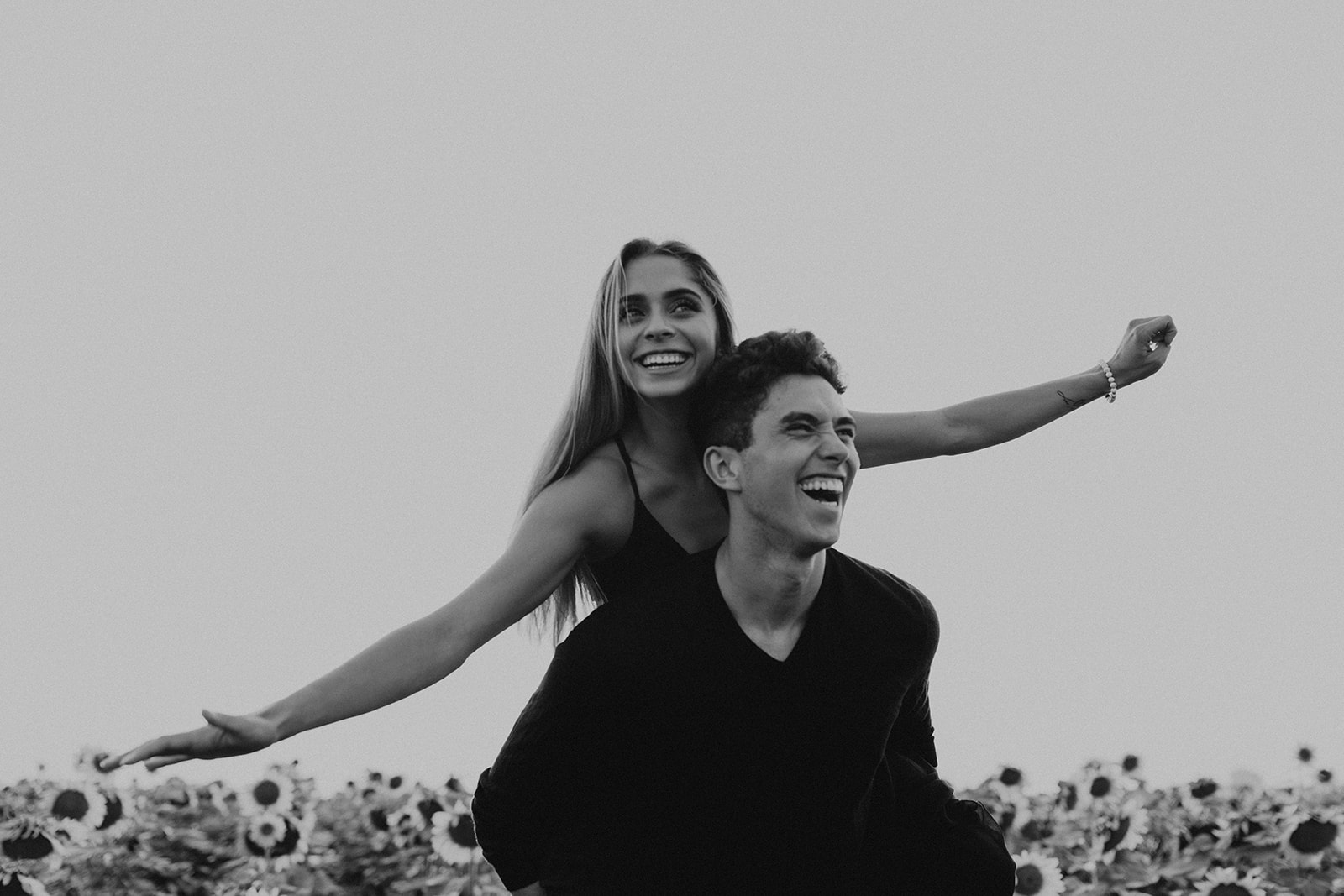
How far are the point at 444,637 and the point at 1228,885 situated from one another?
3.58 meters

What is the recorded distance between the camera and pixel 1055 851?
702 centimetres

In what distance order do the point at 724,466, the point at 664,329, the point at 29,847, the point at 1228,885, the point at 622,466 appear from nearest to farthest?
the point at 724,466 < the point at 664,329 < the point at 622,466 < the point at 29,847 < the point at 1228,885

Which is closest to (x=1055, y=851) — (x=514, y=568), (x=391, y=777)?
(x=391, y=777)

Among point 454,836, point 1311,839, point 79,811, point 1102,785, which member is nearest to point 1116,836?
point 1102,785

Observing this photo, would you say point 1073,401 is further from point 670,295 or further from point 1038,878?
point 1038,878

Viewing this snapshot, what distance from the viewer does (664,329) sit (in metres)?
4.69

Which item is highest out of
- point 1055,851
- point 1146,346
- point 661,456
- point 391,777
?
point 1146,346

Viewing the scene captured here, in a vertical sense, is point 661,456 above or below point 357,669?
above

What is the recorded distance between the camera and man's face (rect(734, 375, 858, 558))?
Result: 4199 mm

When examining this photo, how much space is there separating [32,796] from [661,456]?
13.4 ft

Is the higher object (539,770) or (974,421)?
(974,421)

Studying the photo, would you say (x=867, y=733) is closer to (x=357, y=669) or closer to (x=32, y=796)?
(x=357, y=669)

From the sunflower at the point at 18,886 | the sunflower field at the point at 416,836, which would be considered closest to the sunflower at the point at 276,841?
the sunflower field at the point at 416,836

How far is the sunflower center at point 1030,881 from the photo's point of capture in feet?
20.1
